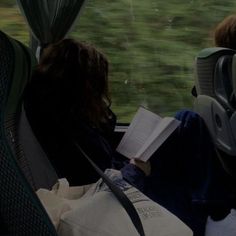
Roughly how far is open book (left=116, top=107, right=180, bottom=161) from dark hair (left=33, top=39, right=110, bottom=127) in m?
0.13

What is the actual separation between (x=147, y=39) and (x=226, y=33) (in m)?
0.42

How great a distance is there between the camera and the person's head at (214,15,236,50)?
226 centimetres

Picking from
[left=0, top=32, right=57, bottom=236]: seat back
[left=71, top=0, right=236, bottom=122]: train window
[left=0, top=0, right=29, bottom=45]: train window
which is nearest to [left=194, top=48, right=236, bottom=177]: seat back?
[left=71, top=0, right=236, bottom=122]: train window

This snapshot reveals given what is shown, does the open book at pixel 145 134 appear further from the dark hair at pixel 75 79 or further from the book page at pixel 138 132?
the dark hair at pixel 75 79

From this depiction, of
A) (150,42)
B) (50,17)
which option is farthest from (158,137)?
(50,17)

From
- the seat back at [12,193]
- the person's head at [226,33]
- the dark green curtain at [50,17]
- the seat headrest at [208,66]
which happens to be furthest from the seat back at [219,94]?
the seat back at [12,193]

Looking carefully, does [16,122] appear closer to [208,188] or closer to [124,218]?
[124,218]

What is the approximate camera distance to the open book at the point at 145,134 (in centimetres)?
202

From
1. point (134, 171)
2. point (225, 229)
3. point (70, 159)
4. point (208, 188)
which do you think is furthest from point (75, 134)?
point (225, 229)

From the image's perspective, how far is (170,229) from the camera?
4.95ft

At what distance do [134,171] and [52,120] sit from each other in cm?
33

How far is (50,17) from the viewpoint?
98.0 inches

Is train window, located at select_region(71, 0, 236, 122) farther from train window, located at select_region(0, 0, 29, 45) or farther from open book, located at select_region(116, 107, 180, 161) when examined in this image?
open book, located at select_region(116, 107, 180, 161)

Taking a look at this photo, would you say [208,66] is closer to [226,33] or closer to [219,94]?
[219,94]
